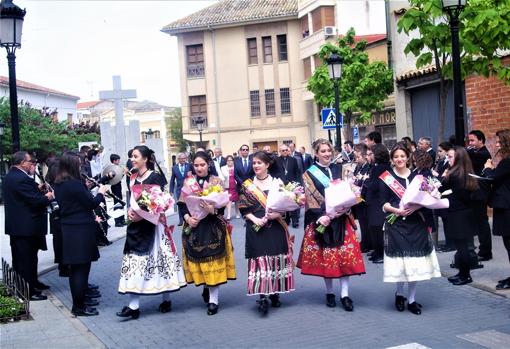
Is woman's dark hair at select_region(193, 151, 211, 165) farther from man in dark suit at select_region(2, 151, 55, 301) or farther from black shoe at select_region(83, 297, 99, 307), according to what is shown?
black shoe at select_region(83, 297, 99, 307)

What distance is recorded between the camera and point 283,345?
634cm

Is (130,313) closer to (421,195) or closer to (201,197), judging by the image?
(201,197)

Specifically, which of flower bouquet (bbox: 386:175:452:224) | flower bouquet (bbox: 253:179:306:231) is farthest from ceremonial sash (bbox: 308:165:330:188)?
flower bouquet (bbox: 386:175:452:224)

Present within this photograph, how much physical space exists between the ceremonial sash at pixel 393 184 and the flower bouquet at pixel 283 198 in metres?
0.93

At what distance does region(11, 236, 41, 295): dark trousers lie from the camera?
8750mm

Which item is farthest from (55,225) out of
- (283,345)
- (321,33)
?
(321,33)

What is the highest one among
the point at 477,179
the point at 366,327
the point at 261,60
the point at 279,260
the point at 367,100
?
the point at 261,60

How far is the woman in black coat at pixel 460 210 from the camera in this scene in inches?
329

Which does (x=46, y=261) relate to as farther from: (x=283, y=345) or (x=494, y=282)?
(x=494, y=282)

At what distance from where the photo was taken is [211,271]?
24.8ft

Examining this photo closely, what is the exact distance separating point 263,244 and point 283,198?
0.59 m

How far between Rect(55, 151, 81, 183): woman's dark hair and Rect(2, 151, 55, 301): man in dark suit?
87cm

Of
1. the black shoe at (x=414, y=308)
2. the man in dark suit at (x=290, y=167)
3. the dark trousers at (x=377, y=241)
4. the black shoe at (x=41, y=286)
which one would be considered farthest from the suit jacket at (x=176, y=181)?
the black shoe at (x=414, y=308)

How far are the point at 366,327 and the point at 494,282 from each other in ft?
8.42
